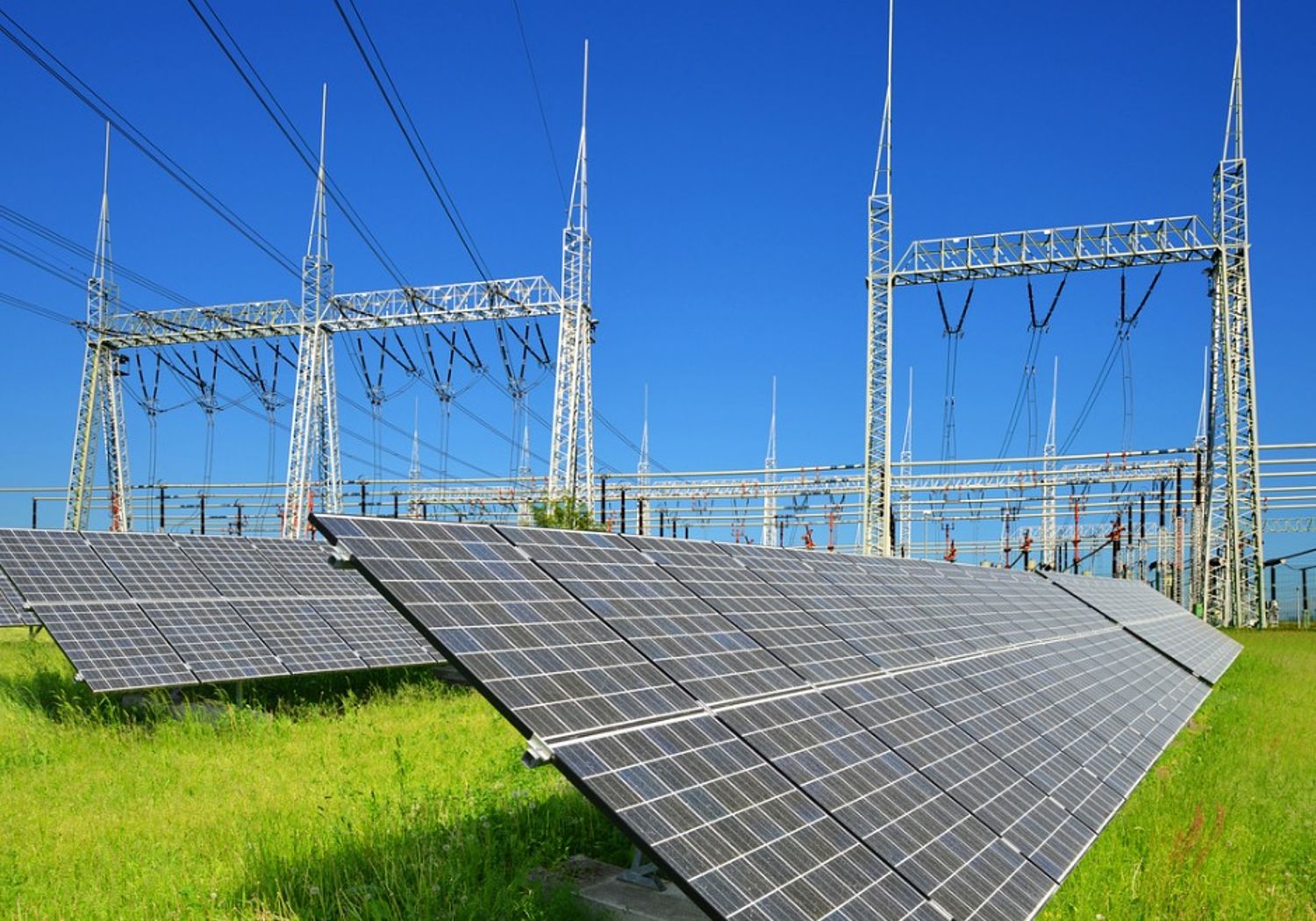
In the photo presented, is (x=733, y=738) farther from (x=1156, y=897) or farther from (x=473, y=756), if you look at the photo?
(x=473, y=756)

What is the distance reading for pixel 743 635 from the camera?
19.8 ft

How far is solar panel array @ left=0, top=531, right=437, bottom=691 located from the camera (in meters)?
11.0

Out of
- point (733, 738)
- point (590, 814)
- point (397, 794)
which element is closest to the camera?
point (733, 738)

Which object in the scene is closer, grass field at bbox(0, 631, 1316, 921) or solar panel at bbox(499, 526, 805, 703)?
solar panel at bbox(499, 526, 805, 703)

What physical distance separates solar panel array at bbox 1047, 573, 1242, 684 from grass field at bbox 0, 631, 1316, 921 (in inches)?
167

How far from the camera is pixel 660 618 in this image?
562 cm

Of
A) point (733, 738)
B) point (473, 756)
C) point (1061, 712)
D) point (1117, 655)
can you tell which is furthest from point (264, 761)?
point (1117, 655)

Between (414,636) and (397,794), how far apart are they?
6431 mm

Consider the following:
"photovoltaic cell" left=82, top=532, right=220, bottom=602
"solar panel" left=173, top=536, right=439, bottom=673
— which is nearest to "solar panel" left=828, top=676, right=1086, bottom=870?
"solar panel" left=173, top=536, right=439, bottom=673

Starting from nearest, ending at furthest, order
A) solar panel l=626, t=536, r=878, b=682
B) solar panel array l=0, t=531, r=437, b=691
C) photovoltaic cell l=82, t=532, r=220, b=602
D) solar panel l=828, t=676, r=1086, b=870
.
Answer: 1. solar panel l=828, t=676, r=1086, b=870
2. solar panel l=626, t=536, r=878, b=682
3. solar panel array l=0, t=531, r=437, b=691
4. photovoltaic cell l=82, t=532, r=220, b=602

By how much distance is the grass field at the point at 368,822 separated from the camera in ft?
18.5

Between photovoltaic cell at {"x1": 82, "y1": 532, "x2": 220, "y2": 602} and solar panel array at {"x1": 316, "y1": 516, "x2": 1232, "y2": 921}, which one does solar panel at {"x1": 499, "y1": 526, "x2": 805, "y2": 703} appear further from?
photovoltaic cell at {"x1": 82, "y1": 532, "x2": 220, "y2": 602}

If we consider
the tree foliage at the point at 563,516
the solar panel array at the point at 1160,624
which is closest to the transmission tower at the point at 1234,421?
the solar panel array at the point at 1160,624

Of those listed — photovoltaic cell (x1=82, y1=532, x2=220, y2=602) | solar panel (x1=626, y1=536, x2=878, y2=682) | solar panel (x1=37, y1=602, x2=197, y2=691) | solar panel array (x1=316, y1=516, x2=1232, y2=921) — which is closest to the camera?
solar panel array (x1=316, y1=516, x2=1232, y2=921)
